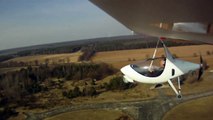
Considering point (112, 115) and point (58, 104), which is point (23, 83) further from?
point (112, 115)

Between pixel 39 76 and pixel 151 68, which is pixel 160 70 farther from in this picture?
pixel 39 76

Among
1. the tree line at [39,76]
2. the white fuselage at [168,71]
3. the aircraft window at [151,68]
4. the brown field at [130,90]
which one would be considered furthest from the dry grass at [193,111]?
the white fuselage at [168,71]

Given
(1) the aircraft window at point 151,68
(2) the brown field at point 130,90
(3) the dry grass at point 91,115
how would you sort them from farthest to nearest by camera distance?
1. (2) the brown field at point 130,90
2. (3) the dry grass at point 91,115
3. (1) the aircraft window at point 151,68

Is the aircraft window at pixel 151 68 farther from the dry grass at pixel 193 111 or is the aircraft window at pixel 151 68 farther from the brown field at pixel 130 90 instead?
the brown field at pixel 130 90

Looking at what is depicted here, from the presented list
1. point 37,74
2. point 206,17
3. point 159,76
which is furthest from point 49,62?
point 206,17

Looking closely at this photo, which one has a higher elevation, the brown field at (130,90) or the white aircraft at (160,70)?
the white aircraft at (160,70)

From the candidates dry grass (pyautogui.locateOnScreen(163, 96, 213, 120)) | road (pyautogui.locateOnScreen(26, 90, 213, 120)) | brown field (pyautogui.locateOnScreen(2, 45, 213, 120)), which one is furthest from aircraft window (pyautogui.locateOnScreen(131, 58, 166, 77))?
road (pyautogui.locateOnScreen(26, 90, 213, 120))

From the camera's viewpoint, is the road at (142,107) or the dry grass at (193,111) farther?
the road at (142,107)
